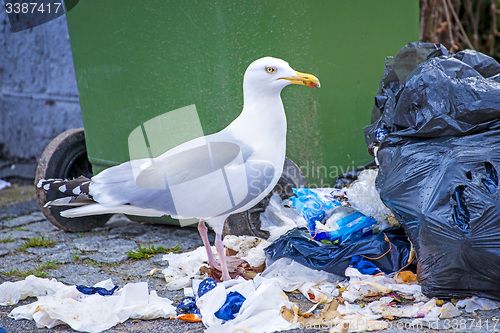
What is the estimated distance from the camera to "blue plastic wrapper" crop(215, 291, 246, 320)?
2.19 metres

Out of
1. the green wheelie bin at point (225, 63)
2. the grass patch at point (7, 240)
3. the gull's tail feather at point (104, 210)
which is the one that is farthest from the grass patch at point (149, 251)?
the grass patch at point (7, 240)

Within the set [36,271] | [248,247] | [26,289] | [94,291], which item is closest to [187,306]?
[94,291]

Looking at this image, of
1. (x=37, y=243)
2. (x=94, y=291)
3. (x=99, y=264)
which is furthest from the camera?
(x=37, y=243)

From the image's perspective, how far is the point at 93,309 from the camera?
2260mm

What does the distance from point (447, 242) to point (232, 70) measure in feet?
4.82

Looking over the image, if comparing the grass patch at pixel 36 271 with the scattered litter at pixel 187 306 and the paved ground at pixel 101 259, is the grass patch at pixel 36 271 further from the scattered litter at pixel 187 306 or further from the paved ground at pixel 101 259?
the scattered litter at pixel 187 306

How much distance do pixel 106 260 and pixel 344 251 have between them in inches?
53.3

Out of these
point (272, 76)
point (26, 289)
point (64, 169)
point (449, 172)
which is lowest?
point (26, 289)

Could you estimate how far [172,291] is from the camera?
8.51 ft

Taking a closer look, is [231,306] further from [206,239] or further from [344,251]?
[344,251]

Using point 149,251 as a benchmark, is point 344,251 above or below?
above

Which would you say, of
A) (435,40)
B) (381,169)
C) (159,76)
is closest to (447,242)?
(381,169)

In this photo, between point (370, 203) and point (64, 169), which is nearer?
point (370, 203)

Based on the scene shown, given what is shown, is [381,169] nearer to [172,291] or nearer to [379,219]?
[379,219]
